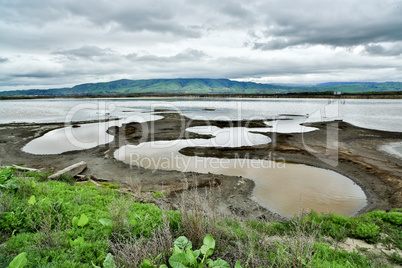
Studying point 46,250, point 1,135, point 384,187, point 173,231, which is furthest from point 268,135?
point 1,135

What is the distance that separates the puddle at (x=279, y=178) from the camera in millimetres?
10523

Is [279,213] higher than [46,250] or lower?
lower

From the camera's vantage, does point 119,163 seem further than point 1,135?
No

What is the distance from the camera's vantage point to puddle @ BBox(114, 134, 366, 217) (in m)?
10.5

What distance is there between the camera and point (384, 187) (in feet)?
39.2

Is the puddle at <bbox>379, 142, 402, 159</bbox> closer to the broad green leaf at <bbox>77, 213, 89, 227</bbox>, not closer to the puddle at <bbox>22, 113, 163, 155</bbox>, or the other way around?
the broad green leaf at <bbox>77, 213, 89, 227</bbox>

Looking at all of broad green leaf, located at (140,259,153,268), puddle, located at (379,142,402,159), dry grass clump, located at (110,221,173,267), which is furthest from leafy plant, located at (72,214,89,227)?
puddle, located at (379,142,402,159)

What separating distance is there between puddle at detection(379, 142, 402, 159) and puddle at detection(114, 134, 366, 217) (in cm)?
858

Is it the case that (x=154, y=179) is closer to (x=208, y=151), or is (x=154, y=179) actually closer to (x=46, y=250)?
(x=208, y=151)

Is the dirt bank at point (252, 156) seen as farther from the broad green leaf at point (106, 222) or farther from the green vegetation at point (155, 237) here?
the broad green leaf at point (106, 222)

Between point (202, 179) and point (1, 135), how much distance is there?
30.4m

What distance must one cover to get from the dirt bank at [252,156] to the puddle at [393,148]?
70cm

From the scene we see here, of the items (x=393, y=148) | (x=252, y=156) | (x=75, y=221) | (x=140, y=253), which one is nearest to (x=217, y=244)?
(x=140, y=253)

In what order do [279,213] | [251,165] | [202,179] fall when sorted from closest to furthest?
[279,213] < [202,179] < [251,165]
